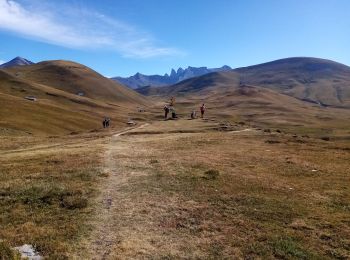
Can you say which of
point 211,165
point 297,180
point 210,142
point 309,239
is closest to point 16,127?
point 210,142

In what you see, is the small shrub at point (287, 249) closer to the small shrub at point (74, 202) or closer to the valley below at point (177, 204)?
the valley below at point (177, 204)

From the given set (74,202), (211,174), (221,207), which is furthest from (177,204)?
(211,174)

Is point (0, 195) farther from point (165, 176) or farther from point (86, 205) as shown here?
point (165, 176)

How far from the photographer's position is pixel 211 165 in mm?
36312

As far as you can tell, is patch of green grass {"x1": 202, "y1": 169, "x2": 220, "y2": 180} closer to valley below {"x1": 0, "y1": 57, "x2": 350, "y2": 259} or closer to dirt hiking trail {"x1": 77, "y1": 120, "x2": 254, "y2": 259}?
valley below {"x1": 0, "y1": 57, "x2": 350, "y2": 259}

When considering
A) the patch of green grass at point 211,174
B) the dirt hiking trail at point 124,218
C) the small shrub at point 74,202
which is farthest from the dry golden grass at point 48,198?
the patch of green grass at point 211,174

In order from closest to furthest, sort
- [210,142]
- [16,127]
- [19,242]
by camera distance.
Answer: [19,242]
[210,142]
[16,127]

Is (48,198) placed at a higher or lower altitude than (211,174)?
lower

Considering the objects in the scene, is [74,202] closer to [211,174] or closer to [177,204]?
[177,204]

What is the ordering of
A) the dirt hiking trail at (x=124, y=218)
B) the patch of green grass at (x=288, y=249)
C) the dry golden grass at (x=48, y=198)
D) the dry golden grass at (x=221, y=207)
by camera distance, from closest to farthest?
the patch of green grass at (x=288, y=249)
the dirt hiking trail at (x=124, y=218)
the dry golden grass at (x=221, y=207)
the dry golden grass at (x=48, y=198)

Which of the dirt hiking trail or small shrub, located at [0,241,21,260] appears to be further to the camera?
the dirt hiking trail

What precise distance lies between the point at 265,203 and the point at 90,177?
1295cm

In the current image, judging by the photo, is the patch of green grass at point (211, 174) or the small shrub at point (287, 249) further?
the patch of green grass at point (211, 174)

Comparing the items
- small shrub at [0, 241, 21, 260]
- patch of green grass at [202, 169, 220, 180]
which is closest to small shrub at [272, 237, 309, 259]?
small shrub at [0, 241, 21, 260]
